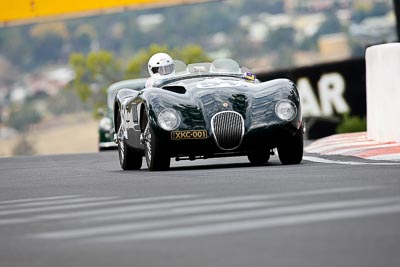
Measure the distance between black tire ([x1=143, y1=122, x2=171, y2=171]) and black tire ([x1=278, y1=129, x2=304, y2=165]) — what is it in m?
1.25

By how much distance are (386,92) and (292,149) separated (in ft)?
14.0

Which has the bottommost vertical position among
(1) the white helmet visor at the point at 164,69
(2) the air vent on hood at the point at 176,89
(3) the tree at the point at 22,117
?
(3) the tree at the point at 22,117

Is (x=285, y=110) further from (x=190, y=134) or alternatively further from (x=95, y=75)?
(x=95, y=75)

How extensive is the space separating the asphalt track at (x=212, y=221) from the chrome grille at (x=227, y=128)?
1394mm

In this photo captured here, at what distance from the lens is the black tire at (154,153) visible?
50.1 feet

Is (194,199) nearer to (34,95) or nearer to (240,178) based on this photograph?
(240,178)

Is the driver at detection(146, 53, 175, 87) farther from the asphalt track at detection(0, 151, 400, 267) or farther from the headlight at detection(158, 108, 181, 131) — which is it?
the asphalt track at detection(0, 151, 400, 267)

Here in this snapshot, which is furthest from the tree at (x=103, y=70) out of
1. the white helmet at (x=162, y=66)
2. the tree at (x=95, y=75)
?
the white helmet at (x=162, y=66)

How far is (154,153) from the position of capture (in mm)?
15383

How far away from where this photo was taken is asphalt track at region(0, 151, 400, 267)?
674 centimetres

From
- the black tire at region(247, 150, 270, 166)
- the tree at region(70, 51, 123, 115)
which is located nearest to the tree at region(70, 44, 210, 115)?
the tree at region(70, 51, 123, 115)

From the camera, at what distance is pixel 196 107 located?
49.9 feet

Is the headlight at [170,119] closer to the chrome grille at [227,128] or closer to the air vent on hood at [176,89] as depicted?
the chrome grille at [227,128]

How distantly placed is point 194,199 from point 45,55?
133260 mm
